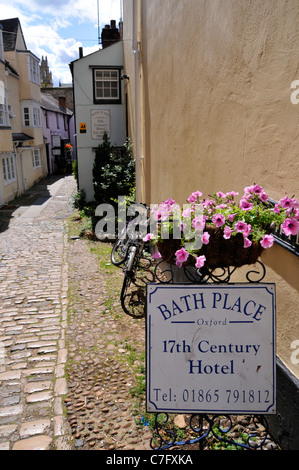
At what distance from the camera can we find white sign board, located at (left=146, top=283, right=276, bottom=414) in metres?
2.75

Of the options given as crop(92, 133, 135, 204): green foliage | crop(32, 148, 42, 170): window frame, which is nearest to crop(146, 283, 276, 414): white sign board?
crop(92, 133, 135, 204): green foliage

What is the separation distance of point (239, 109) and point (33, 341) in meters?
4.27

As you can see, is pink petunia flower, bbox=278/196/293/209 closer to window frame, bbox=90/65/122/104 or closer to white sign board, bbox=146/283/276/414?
white sign board, bbox=146/283/276/414

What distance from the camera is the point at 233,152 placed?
4.21 m

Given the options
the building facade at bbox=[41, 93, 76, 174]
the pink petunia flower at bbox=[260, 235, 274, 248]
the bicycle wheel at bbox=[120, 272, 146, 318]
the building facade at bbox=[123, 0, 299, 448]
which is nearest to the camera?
the pink petunia flower at bbox=[260, 235, 274, 248]

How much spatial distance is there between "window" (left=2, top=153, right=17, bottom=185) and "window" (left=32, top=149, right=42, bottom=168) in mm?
6163

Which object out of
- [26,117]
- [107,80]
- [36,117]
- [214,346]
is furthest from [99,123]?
[214,346]

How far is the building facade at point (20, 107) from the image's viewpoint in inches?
793

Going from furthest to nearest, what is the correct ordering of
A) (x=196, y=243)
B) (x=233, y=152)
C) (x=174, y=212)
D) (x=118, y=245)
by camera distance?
(x=118, y=245) → (x=233, y=152) → (x=174, y=212) → (x=196, y=243)

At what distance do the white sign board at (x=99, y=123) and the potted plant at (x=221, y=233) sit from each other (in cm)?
1362

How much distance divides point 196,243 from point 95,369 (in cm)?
288
